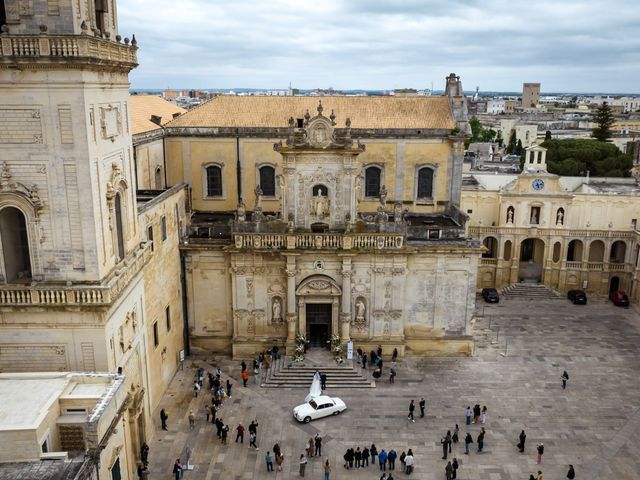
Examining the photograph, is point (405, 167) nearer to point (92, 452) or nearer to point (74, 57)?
point (74, 57)

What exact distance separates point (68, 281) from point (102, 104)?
21.0 ft

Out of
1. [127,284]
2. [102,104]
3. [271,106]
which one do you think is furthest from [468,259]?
[102,104]

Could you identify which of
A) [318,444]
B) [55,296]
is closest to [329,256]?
[318,444]

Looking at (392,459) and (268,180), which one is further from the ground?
(268,180)

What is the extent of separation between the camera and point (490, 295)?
4666 centimetres

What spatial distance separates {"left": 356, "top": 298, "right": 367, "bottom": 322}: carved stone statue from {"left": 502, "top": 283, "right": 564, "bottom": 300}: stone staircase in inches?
725

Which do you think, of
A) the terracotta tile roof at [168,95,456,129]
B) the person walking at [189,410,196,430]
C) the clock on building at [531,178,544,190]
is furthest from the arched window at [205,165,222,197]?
the clock on building at [531,178,544,190]

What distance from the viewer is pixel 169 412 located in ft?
96.9

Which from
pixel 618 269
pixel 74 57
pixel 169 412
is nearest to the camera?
pixel 74 57

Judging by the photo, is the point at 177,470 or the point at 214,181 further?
the point at 214,181

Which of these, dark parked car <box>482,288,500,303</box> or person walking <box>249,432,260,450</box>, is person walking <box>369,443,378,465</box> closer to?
person walking <box>249,432,260,450</box>

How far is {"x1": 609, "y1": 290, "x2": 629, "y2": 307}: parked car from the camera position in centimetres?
4598

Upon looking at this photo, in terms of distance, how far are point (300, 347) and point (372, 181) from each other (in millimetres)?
12604

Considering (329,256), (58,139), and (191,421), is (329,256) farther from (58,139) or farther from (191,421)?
(58,139)
